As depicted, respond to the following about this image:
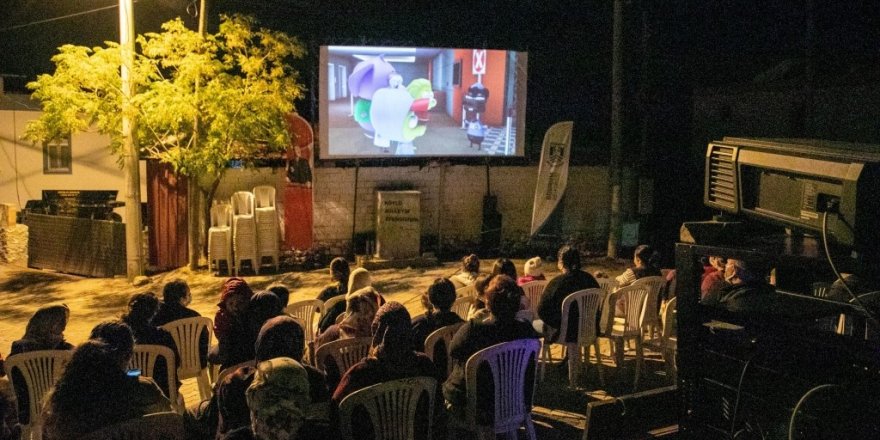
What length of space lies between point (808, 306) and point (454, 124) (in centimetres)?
1129

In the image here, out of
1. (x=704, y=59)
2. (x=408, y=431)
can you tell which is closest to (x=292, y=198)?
(x=408, y=431)

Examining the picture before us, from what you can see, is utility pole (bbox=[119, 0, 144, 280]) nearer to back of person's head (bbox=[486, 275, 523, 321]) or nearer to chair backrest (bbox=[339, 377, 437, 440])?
back of person's head (bbox=[486, 275, 523, 321])

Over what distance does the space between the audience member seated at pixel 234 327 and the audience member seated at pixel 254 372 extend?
1079 millimetres

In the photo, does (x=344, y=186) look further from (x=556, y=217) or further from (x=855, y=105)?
(x=855, y=105)

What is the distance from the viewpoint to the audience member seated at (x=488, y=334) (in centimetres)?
439

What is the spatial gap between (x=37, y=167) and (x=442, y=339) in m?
15.9

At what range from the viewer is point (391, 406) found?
3.76m

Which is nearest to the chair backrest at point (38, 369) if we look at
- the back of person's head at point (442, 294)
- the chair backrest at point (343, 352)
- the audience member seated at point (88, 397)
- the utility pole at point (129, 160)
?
the audience member seated at point (88, 397)

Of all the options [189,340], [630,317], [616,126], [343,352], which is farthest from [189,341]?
[616,126]

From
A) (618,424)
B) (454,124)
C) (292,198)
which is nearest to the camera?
(618,424)

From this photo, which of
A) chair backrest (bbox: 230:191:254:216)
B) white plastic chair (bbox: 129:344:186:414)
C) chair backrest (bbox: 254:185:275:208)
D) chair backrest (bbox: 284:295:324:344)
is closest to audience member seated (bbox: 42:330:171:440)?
white plastic chair (bbox: 129:344:186:414)

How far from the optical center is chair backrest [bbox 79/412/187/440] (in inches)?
125

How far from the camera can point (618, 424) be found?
9.95 ft

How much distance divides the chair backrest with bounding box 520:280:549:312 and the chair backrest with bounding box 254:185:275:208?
6.38 metres
